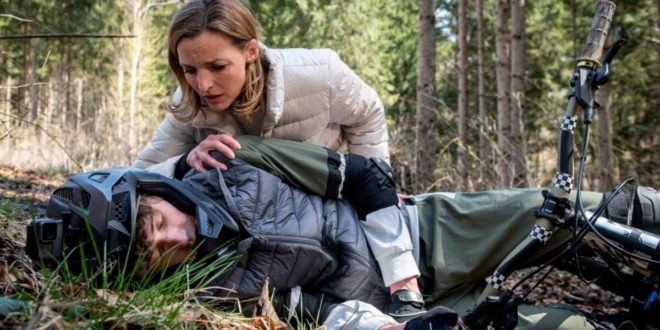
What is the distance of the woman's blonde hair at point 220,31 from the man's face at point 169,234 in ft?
2.28

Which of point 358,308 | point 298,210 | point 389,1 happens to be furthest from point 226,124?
point 389,1

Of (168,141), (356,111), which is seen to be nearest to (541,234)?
(356,111)

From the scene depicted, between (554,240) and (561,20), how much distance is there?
60.1 feet

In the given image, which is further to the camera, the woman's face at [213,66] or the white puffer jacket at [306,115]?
the white puffer jacket at [306,115]

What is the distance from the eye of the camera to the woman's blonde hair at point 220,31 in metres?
2.82

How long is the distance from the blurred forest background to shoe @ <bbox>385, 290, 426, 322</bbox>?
5.13 feet

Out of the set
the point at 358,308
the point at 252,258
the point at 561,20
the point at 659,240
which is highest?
the point at 561,20

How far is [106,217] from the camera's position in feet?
7.13

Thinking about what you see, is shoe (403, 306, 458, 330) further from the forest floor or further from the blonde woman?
the forest floor

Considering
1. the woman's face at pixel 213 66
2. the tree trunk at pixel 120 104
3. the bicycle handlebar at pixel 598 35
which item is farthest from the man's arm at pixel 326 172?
the tree trunk at pixel 120 104

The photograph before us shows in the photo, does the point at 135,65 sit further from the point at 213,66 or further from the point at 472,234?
the point at 472,234

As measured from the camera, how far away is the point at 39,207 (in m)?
4.91

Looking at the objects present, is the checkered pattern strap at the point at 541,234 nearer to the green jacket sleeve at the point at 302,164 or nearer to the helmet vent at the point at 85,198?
the green jacket sleeve at the point at 302,164

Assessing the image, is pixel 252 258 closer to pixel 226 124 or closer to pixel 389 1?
pixel 226 124
